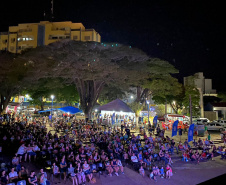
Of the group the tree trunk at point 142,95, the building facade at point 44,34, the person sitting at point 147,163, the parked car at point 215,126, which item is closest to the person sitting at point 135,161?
the person sitting at point 147,163

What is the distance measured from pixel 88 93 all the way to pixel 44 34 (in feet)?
142

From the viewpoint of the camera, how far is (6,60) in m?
27.0

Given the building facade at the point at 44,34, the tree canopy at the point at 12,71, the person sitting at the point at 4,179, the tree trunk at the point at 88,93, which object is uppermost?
the building facade at the point at 44,34

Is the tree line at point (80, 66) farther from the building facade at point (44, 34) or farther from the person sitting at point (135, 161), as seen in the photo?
the building facade at point (44, 34)

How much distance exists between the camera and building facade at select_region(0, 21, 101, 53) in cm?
6356

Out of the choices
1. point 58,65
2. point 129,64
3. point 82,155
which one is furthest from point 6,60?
point 82,155

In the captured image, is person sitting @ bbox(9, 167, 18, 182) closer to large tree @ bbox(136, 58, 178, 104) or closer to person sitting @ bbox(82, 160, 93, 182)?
person sitting @ bbox(82, 160, 93, 182)

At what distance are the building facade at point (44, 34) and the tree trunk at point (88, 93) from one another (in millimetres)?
38233

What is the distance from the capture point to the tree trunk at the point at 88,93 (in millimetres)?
28922

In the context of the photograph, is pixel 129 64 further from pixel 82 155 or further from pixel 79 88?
pixel 82 155

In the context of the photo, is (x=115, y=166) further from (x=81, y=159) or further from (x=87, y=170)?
(x=81, y=159)

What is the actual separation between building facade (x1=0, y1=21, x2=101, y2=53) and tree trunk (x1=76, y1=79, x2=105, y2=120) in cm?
3823

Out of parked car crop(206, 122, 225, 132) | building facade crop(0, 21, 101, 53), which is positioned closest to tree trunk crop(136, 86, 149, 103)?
parked car crop(206, 122, 225, 132)

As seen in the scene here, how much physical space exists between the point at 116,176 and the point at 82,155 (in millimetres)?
2196
